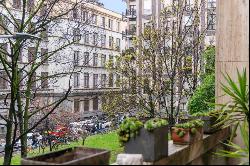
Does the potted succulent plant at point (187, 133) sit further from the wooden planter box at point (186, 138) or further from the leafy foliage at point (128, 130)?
the leafy foliage at point (128, 130)

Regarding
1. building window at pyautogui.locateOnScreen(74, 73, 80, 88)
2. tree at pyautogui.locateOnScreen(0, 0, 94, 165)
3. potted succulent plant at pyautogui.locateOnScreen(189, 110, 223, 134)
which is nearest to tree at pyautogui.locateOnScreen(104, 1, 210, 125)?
tree at pyautogui.locateOnScreen(0, 0, 94, 165)

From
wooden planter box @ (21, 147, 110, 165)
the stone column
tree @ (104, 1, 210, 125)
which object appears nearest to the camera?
wooden planter box @ (21, 147, 110, 165)

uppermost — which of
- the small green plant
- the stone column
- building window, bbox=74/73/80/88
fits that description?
the stone column

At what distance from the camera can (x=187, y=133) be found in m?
5.55

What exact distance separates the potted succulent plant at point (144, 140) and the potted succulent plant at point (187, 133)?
0.92 metres

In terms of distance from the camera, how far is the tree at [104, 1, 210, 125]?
61.9ft

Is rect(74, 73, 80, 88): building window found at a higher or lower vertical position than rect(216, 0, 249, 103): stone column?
lower

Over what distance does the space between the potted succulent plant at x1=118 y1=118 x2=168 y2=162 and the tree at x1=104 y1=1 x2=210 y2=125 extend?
13.3 meters

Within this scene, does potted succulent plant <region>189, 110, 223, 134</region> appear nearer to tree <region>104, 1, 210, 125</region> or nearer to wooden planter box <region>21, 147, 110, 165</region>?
wooden planter box <region>21, 147, 110, 165</region>

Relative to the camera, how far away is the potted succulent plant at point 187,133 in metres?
5.51

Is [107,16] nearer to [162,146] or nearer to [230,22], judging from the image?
[230,22]

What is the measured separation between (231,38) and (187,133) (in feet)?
11.4

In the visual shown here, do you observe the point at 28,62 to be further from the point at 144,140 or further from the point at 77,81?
the point at 77,81

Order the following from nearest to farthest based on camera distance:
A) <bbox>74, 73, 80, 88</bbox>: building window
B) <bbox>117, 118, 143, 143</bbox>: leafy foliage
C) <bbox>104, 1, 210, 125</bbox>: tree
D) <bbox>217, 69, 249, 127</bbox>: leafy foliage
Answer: <bbox>117, 118, 143, 143</bbox>: leafy foliage → <bbox>217, 69, 249, 127</bbox>: leafy foliage → <bbox>104, 1, 210, 125</bbox>: tree → <bbox>74, 73, 80, 88</bbox>: building window
